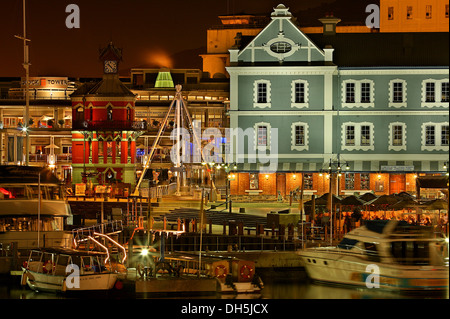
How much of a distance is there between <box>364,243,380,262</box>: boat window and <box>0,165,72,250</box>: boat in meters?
14.1

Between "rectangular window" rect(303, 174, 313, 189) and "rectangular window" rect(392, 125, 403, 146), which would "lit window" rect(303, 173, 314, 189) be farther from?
"rectangular window" rect(392, 125, 403, 146)

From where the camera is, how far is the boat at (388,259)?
36.9 metres

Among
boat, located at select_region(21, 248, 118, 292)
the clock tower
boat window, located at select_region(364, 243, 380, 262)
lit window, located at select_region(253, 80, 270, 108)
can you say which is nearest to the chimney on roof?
lit window, located at select_region(253, 80, 270, 108)

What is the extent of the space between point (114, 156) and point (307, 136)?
18.3 m

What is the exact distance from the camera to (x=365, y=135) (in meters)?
70.2

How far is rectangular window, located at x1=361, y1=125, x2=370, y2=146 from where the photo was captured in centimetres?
7025

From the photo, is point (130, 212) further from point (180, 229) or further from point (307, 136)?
point (307, 136)

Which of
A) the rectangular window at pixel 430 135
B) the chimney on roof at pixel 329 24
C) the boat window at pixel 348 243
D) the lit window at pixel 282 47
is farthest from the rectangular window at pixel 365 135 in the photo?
the boat window at pixel 348 243

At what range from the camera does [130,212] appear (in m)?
57.7

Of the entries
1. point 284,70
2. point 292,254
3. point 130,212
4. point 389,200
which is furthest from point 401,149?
point 292,254

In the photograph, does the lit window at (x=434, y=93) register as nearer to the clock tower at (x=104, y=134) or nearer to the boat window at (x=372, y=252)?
the clock tower at (x=104, y=134)

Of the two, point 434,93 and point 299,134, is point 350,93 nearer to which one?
point 299,134

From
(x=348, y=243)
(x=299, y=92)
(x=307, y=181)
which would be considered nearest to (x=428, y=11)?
(x=299, y=92)

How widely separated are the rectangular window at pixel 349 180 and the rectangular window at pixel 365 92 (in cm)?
555
